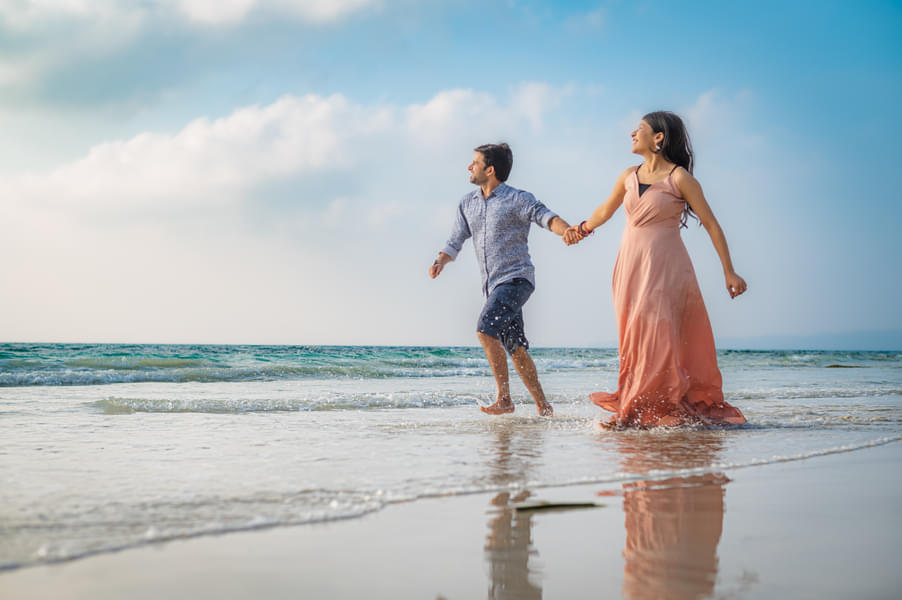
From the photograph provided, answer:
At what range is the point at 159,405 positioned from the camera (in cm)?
550

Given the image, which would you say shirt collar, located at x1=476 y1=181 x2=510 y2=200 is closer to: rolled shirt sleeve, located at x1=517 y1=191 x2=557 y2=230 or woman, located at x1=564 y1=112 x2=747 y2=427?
rolled shirt sleeve, located at x1=517 y1=191 x2=557 y2=230

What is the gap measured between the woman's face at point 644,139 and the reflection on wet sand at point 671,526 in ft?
6.43

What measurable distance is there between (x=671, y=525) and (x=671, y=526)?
0.04 feet

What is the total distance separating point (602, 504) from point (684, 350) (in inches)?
95.2

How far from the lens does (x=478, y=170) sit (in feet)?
17.3

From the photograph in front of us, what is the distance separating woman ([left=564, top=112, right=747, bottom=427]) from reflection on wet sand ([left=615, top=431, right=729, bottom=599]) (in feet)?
3.11

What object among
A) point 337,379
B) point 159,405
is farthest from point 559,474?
point 337,379

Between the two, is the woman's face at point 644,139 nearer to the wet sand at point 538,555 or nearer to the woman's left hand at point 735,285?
the woman's left hand at point 735,285

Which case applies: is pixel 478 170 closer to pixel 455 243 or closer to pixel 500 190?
pixel 500 190

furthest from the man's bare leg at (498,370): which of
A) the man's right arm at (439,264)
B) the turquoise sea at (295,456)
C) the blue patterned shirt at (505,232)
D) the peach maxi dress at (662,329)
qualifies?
the peach maxi dress at (662,329)

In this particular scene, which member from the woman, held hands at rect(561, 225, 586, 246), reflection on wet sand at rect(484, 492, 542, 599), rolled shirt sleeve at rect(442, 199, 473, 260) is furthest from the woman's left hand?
reflection on wet sand at rect(484, 492, 542, 599)

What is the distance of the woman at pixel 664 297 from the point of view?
4324 millimetres

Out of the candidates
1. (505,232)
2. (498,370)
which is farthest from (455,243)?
(498,370)

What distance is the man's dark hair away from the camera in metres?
5.28
